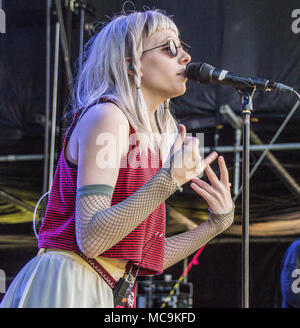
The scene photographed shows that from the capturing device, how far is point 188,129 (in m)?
3.38

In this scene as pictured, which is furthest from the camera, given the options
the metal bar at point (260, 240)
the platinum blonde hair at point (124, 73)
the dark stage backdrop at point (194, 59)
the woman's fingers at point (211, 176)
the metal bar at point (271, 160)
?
the metal bar at point (260, 240)

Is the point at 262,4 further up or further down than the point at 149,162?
further up

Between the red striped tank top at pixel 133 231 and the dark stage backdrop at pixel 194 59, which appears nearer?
the red striped tank top at pixel 133 231

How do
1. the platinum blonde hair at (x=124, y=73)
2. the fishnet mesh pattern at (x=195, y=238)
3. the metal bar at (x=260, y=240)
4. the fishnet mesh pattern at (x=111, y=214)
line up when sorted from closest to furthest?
the fishnet mesh pattern at (x=111, y=214) < the platinum blonde hair at (x=124, y=73) < the fishnet mesh pattern at (x=195, y=238) < the metal bar at (x=260, y=240)

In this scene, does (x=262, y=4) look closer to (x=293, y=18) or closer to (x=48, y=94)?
(x=293, y=18)

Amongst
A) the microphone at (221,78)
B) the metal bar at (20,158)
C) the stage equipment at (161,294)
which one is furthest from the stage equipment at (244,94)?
the stage equipment at (161,294)

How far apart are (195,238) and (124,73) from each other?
0.59 metres

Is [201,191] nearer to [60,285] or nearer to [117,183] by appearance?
[117,183]

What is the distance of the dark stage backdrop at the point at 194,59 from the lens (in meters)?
3.06

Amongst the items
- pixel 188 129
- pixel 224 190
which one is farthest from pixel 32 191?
pixel 224 190

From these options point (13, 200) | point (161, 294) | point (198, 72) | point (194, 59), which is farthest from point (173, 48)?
point (161, 294)

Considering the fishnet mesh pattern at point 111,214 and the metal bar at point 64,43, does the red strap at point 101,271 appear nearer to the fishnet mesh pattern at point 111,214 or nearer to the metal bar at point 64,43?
the fishnet mesh pattern at point 111,214

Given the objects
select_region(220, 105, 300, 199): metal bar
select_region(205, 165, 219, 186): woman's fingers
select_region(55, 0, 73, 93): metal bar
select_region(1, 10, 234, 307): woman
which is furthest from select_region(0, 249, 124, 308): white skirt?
select_region(220, 105, 300, 199): metal bar

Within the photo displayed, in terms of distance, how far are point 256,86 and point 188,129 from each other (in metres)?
1.63
